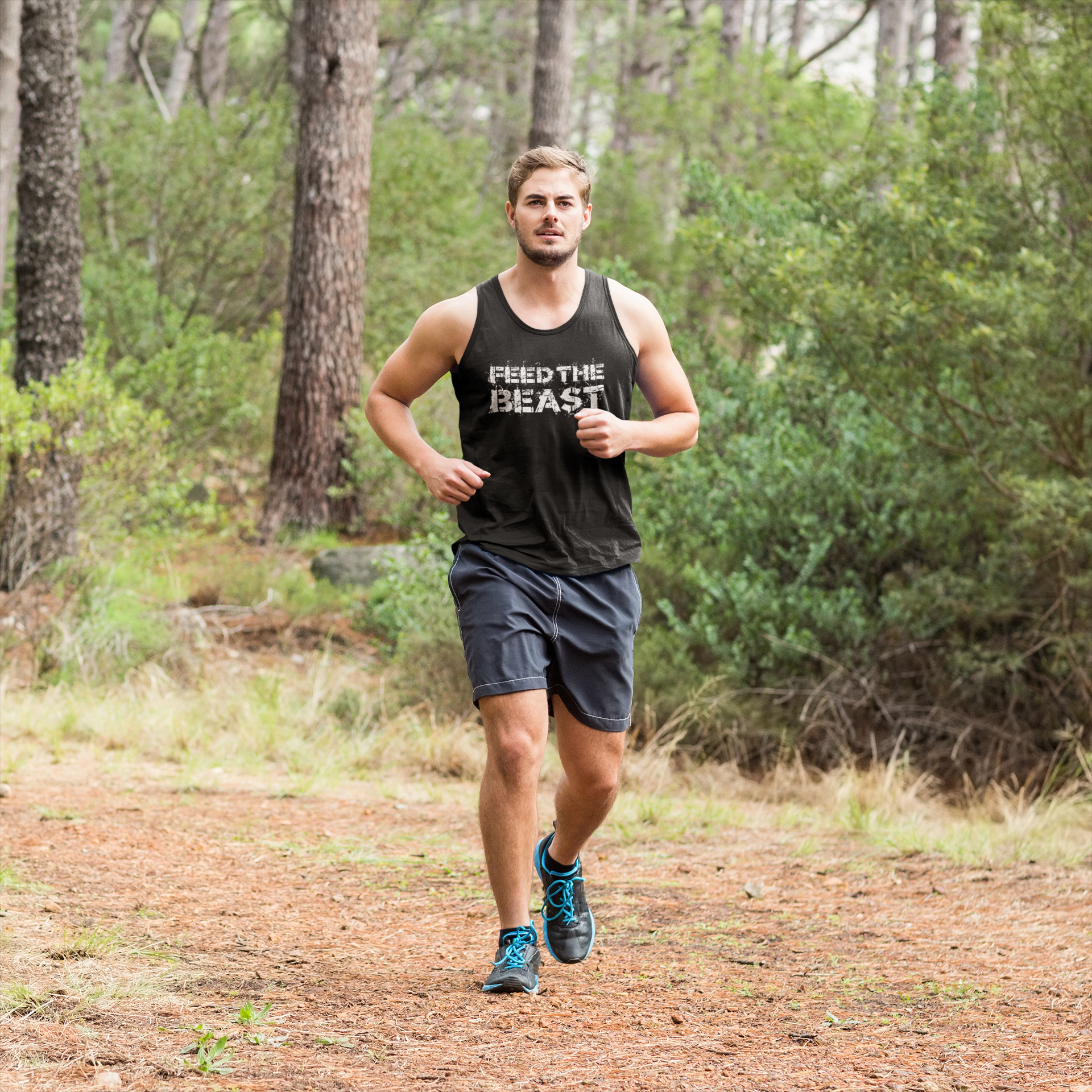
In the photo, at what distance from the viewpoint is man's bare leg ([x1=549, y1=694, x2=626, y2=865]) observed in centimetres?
358

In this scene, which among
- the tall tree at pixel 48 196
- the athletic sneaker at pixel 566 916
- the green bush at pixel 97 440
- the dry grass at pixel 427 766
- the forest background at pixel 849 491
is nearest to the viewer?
the athletic sneaker at pixel 566 916

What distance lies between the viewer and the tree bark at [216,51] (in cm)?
2366

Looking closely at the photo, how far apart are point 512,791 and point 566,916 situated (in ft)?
1.84

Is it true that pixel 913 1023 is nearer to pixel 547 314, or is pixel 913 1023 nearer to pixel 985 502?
pixel 547 314

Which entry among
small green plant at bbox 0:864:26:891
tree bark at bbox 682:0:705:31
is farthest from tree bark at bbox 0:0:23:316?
tree bark at bbox 682:0:705:31

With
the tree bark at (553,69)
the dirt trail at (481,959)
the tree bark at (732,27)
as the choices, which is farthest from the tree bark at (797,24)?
the dirt trail at (481,959)

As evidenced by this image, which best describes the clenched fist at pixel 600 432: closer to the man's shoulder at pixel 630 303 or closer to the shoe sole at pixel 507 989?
the man's shoulder at pixel 630 303

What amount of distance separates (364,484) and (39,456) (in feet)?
14.5

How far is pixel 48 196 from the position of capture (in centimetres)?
901

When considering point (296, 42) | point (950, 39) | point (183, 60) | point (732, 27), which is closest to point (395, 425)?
point (950, 39)

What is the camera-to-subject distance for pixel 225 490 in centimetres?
1493

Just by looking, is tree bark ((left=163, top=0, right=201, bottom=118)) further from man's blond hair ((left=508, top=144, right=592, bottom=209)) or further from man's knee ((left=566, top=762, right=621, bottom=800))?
man's knee ((left=566, top=762, right=621, bottom=800))

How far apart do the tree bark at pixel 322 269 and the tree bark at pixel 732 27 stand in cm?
976

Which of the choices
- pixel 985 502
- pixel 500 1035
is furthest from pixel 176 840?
pixel 985 502
